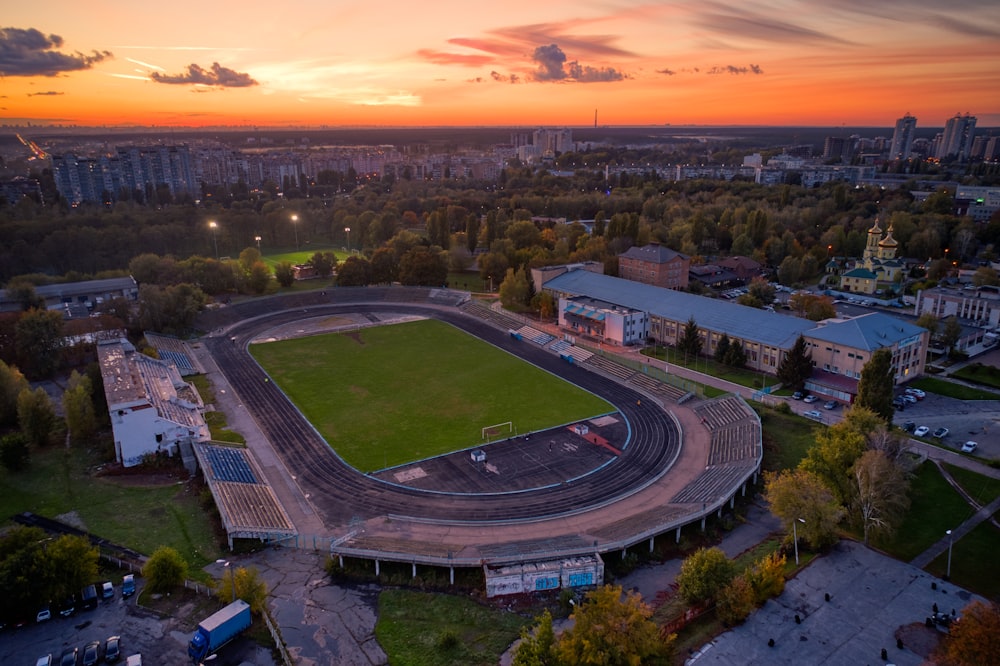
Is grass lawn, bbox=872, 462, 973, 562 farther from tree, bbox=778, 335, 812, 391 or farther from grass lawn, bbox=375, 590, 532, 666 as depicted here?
grass lawn, bbox=375, 590, 532, 666

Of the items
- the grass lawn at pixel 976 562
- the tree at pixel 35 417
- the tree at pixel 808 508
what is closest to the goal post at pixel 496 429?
the tree at pixel 808 508

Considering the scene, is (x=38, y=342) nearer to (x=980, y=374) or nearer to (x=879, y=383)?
(x=879, y=383)

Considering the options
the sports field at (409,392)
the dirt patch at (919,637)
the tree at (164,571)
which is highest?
the tree at (164,571)

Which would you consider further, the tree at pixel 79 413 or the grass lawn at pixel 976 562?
the tree at pixel 79 413

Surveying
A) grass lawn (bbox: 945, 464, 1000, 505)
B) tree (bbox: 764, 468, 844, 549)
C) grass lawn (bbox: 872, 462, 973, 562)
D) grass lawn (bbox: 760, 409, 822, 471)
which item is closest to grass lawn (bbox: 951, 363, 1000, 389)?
grass lawn (bbox: 945, 464, 1000, 505)

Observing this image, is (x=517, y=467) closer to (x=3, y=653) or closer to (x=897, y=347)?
(x=3, y=653)

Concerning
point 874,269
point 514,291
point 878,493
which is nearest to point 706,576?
point 878,493

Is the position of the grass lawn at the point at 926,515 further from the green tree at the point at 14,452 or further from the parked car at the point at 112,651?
the green tree at the point at 14,452
